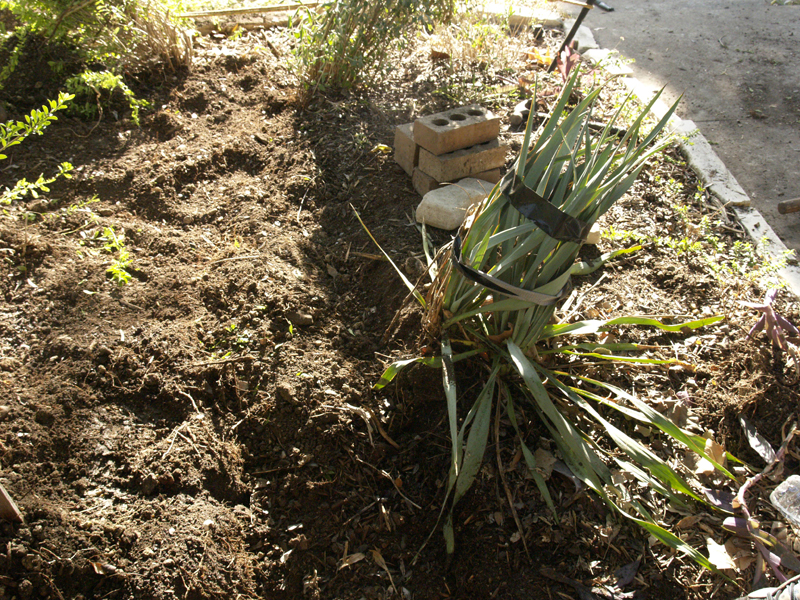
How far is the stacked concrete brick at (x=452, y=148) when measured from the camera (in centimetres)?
265

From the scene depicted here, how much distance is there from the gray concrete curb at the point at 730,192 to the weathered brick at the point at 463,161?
1.31m

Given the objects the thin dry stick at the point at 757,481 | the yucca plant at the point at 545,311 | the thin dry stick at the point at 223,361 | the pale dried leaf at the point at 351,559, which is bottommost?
the pale dried leaf at the point at 351,559

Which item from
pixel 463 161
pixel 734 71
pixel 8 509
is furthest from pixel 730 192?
pixel 8 509

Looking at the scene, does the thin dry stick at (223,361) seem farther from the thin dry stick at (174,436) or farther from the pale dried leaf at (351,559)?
the pale dried leaf at (351,559)

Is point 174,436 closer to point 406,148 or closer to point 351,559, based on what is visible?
point 351,559

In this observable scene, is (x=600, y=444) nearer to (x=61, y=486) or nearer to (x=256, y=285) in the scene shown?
(x=256, y=285)

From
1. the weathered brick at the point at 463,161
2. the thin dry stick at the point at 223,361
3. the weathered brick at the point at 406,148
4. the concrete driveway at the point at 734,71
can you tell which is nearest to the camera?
the thin dry stick at the point at 223,361

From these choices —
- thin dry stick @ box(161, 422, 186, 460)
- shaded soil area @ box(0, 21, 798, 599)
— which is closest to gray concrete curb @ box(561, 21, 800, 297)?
shaded soil area @ box(0, 21, 798, 599)

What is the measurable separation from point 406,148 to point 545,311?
1.44 meters

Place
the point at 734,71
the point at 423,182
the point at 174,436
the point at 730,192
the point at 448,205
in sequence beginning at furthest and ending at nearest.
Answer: the point at 734,71 < the point at 730,192 < the point at 423,182 < the point at 448,205 < the point at 174,436

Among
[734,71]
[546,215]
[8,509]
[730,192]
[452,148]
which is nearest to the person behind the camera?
[8,509]

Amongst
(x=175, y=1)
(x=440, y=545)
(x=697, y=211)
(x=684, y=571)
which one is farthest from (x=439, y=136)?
(x=175, y=1)

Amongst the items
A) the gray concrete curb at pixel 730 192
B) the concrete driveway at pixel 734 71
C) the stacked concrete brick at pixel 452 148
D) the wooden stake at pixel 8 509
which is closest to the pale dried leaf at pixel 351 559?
the wooden stake at pixel 8 509

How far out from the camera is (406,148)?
289cm
